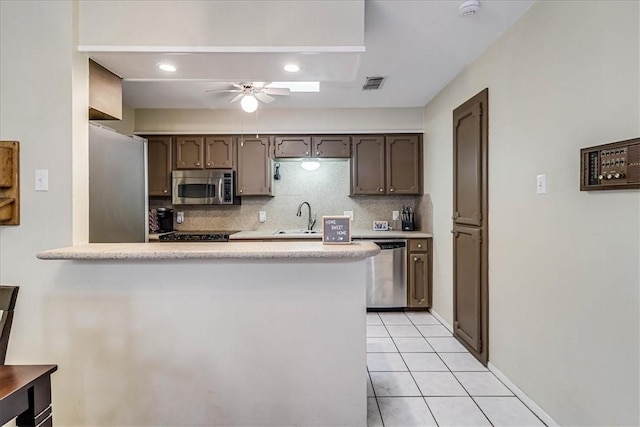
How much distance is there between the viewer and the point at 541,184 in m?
2.07

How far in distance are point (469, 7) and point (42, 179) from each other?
8.93 ft

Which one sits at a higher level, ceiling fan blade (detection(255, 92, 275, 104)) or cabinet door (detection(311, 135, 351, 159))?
ceiling fan blade (detection(255, 92, 275, 104))

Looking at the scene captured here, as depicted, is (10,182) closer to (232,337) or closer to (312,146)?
(232,337)

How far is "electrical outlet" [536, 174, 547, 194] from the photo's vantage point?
204cm

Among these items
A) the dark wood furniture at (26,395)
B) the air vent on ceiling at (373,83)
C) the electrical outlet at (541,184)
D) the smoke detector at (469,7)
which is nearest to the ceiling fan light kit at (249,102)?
the air vent on ceiling at (373,83)

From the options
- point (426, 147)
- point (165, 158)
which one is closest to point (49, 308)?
point (165, 158)

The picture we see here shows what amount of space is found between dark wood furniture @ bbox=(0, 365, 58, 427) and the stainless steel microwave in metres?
3.11

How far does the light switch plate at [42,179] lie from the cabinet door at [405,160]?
3455 mm

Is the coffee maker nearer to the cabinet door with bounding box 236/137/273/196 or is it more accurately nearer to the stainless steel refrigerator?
the cabinet door with bounding box 236/137/273/196

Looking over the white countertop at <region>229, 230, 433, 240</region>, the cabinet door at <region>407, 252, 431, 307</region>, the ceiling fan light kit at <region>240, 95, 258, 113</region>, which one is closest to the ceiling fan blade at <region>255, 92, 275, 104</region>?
the ceiling fan light kit at <region>240, 95, 258, 113</region>

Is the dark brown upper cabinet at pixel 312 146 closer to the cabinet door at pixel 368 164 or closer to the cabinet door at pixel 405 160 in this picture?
the cabinet door at pixel 368 164

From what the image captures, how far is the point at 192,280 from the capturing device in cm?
190

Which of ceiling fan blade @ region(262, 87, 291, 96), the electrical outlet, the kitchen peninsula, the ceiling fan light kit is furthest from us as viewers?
ceiling fan blade @ region(262, 87, 291, 96)

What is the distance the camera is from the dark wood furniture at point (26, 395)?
1106mm
